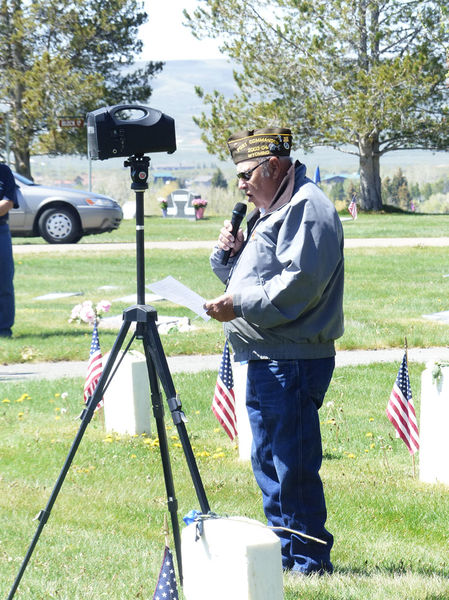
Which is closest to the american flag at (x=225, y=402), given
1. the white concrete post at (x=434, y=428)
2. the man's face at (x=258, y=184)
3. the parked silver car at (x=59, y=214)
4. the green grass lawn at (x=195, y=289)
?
the white concrete post at (x=434, y=428)

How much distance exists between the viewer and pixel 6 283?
10.5 m

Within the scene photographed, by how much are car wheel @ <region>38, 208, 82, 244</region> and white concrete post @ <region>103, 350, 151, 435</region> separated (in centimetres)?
1461

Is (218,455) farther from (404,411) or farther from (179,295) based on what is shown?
(179,295)

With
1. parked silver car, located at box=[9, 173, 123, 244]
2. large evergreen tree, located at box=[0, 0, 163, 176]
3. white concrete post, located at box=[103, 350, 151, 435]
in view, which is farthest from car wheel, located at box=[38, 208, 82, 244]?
large evergreen tree, located at box=[0, 0, 163, 176]

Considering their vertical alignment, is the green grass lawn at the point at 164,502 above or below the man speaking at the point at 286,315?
below

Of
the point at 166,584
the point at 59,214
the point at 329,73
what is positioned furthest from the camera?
the point at 329,73

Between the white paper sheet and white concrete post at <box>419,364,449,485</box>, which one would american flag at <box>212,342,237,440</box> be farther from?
the white paper sheet

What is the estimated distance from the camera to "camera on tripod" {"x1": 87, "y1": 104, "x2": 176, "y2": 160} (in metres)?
4.00

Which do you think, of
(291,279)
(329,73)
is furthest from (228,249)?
(329,73)

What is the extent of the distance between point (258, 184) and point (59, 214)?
17808 millimetres

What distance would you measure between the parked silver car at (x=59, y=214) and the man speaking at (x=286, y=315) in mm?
17081

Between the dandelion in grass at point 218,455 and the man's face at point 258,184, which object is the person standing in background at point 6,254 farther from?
the man's face at point 258,184

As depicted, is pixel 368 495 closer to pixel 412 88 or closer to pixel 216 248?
pixel 216 248

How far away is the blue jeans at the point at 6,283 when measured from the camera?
33.9ft
